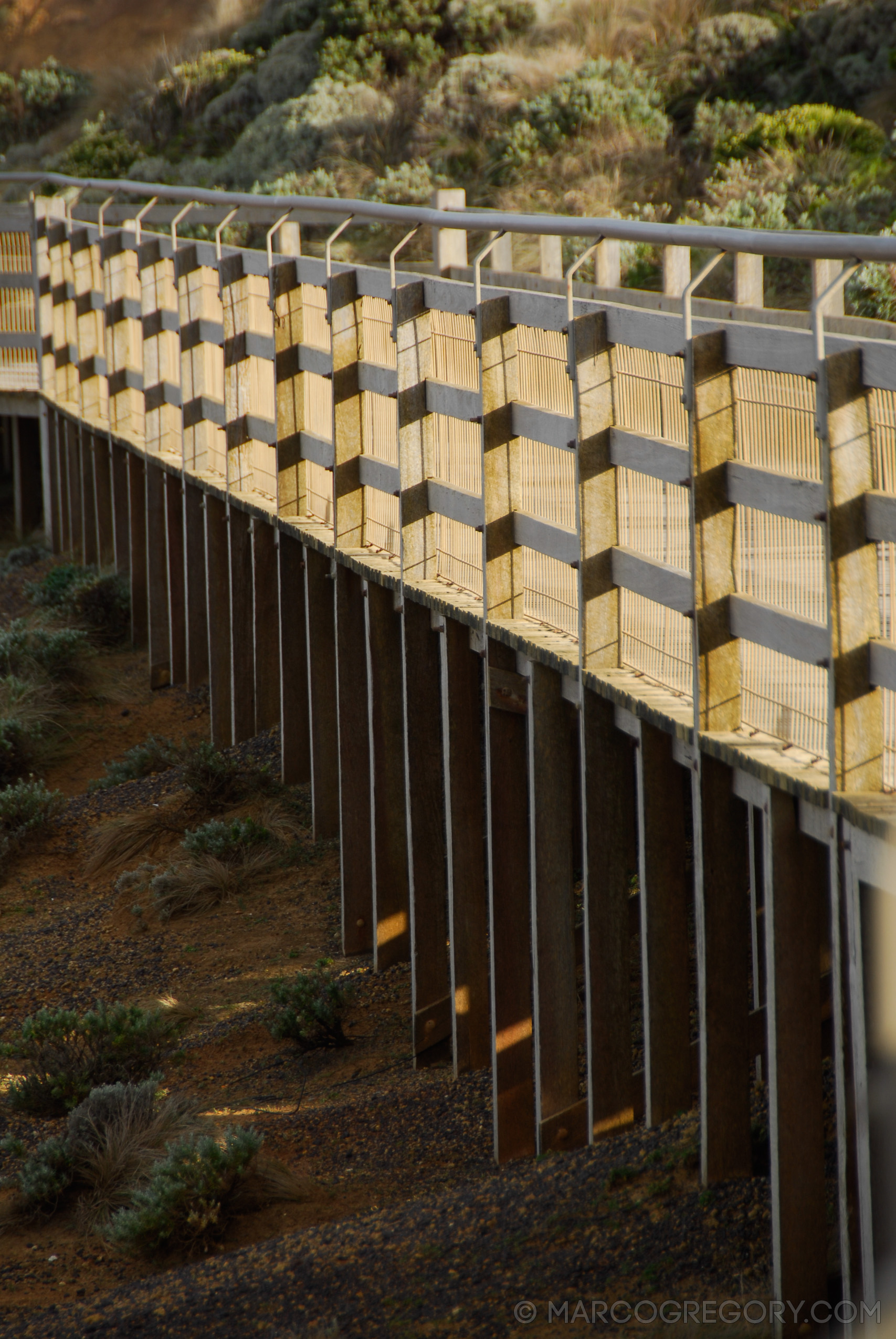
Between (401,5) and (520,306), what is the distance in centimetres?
2350

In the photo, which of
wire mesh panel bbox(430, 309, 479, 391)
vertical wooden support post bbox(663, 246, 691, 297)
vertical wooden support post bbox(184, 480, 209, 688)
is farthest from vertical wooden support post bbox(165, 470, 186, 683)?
wire mesh panel bbox(430, 309, 479, 391)

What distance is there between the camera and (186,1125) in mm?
6137

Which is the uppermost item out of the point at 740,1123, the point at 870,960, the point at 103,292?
the point at 103,292

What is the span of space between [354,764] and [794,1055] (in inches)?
Answer: 178

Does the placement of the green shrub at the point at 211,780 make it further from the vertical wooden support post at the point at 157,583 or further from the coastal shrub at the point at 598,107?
the coastal shrub at the point at 598,107

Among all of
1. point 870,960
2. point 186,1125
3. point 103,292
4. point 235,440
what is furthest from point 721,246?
point 103,292

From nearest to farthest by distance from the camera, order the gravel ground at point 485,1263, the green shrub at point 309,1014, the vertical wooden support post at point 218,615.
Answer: the gravel ground at point 485,1263 < the green shrub at point 309,1014 < the vertical wooden support post at point 218,615

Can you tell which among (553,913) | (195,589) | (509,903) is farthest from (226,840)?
(195,589)

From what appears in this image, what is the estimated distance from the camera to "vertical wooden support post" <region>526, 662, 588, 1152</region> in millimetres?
5773

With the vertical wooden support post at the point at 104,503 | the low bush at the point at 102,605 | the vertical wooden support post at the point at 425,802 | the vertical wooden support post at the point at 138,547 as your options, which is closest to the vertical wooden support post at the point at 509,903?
the vertical wooden support post at the point at 425,802

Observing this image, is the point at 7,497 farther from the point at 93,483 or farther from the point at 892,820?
the point at 892,820

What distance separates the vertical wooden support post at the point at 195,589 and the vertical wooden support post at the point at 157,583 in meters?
0.47

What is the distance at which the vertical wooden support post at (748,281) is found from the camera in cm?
675

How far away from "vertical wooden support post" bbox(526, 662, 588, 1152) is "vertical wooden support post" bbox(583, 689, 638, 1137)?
1.19 feet
